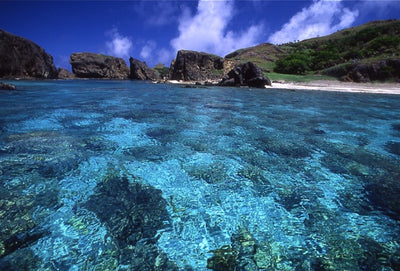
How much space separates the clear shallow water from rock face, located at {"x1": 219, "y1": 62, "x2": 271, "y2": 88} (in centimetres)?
3035

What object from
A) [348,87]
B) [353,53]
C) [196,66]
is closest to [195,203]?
[348,87]

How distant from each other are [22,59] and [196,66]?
5030 cm

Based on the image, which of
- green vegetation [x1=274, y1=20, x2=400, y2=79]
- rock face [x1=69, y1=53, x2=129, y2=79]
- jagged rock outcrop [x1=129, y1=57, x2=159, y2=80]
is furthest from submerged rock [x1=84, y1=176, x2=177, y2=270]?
rock face [x1=69, y1=53, x2=129, y2=79]

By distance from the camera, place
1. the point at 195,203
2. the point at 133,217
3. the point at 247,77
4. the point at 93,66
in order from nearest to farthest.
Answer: the point at 133,217, the point at 195,203, the point at 247,77, the point at 93,66

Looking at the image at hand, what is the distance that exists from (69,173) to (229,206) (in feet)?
12.3

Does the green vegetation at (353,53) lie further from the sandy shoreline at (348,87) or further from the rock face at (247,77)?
the rock face at (247,77)

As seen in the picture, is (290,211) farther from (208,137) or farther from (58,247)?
(208,137)

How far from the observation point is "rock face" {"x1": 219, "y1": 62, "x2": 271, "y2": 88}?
35.8m

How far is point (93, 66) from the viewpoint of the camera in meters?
99.0

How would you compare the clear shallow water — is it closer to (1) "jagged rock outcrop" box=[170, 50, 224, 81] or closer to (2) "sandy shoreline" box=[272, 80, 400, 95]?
(2) "sandy shoreline" box=[272, 80, 400, 95]

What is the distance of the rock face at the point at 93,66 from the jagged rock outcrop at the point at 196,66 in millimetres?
57650

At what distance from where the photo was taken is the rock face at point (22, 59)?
52.8m

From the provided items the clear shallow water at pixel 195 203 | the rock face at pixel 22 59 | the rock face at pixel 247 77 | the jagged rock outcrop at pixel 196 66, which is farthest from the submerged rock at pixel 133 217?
the rock face at pixel 22 59

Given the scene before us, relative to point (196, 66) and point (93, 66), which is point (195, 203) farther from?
point (93, 66)
